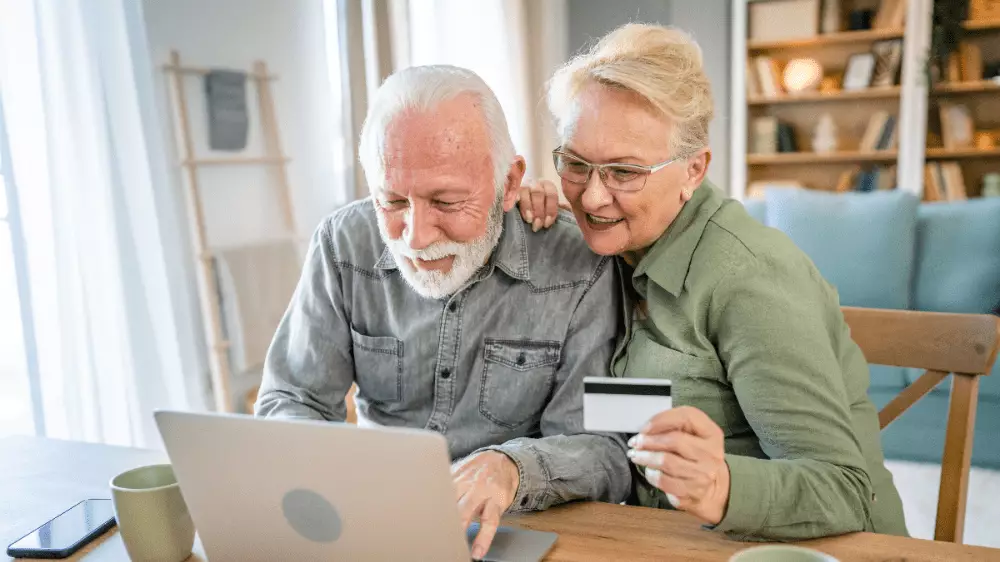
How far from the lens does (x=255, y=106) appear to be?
307cm

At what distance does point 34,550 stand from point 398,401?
21.3 inches

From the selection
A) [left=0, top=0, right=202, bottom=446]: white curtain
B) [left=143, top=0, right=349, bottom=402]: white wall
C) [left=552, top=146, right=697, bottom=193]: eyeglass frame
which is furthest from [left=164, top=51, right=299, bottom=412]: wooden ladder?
[left=552, top=146, right=697, bottom=193]: eyeglass frame

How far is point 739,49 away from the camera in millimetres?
5090

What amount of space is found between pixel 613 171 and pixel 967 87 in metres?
4.34

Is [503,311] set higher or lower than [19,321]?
higher

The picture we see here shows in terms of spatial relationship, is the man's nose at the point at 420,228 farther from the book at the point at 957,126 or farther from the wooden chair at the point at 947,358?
the book at the point at 957,126

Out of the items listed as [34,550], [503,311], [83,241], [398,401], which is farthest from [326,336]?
[83,241]

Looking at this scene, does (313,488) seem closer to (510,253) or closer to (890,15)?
(510,253)

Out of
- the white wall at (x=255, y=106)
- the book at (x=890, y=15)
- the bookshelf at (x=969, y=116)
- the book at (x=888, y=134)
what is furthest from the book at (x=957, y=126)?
the white wall at (x=255, y=106)

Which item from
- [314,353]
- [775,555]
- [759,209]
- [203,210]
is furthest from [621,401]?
[759,209]

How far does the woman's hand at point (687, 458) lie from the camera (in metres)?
0.84

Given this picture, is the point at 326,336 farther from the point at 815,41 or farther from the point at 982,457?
the point at 815,41

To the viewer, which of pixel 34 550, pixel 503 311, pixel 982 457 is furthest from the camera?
pixel 982 457

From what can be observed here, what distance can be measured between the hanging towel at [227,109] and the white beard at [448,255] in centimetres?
183
